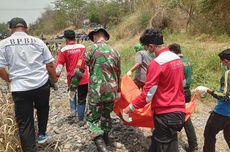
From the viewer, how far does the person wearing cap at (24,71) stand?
4.02 metres

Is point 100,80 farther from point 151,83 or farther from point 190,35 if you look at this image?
point 190,35

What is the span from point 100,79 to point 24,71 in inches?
37.7

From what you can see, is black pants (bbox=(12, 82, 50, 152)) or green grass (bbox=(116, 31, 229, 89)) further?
green grass (bbox=(116, 31, 229, 89))

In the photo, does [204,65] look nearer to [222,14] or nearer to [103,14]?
[222,14]

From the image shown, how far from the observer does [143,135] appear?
5.28 metres

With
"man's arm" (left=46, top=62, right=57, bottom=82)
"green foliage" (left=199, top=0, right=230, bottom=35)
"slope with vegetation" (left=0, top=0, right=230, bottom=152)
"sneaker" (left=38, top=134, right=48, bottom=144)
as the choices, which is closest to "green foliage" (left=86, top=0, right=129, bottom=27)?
"slope with vegetation" (left=0, top=0, right=230, bottom=152)

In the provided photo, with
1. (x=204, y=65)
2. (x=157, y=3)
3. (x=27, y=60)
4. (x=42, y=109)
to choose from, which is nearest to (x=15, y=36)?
(x=27, y=60)

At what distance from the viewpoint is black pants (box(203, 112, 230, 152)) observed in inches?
170

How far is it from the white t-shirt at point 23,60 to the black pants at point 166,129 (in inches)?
64.0

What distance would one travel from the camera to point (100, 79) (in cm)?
424

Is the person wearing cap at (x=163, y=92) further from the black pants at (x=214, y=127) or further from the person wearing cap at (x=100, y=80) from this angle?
the black pants at (x=214, y=127)

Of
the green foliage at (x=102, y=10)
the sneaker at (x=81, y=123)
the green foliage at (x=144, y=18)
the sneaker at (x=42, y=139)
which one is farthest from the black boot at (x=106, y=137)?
the green foliage at (x=102, y=10)

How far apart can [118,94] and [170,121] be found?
1182 mm

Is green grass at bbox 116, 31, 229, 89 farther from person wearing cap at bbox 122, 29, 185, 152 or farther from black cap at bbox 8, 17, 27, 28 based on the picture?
black cap at bbox 8, 17, 27, 28
